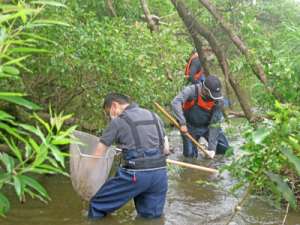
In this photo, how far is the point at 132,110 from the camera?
3781 millimetres

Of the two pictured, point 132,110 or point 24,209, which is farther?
point 24,209

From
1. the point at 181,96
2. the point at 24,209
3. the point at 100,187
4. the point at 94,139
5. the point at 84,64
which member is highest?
the point at 84,64

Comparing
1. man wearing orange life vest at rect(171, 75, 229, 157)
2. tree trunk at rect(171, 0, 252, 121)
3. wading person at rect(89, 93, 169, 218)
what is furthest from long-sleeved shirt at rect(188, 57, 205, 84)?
wading person at rect(89, 93, 169, 218)

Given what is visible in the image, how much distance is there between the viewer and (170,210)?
4512mm

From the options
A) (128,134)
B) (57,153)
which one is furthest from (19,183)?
(128,134)

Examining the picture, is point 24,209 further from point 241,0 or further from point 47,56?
point 241,0

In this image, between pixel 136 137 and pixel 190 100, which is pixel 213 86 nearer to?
pixel 190 100

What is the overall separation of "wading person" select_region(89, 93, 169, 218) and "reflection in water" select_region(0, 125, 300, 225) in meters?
0.33

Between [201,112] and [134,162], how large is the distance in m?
3.28

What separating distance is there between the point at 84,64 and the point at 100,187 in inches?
67.0

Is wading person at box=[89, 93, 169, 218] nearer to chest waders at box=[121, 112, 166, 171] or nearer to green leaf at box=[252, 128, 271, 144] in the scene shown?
chest waders at box=[121, 112, 166, 171]

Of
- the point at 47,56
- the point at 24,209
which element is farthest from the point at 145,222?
the point at 47,56

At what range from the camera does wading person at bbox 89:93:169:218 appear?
3656mm

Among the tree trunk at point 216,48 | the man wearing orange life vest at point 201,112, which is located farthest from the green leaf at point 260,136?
the tree trunk at point 216,48
